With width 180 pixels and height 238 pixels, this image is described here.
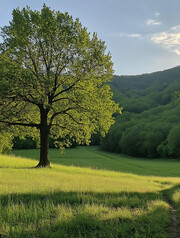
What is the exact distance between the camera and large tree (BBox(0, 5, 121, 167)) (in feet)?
65.1

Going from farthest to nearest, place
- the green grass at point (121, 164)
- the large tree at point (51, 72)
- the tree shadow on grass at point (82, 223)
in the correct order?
the green grass at point (121, 164) → the large tree at point (51, 72) → the tree shadow on grass at point (82, 223)

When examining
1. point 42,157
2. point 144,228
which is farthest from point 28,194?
point 42,157

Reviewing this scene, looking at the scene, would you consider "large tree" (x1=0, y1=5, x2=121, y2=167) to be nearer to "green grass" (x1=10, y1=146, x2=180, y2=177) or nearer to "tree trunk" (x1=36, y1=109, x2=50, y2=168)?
"tree trunk" (x1=36, y1=109, x2=50, y2=168)

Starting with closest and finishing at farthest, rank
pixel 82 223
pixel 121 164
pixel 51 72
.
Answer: pixel 82 223 < pixel 51 72 < pixel 121 164

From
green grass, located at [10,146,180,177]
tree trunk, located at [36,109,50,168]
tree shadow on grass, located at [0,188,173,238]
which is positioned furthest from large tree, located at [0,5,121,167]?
tree shadow on grass, located at [0,188,173,238]

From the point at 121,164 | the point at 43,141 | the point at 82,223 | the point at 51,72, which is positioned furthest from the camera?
the point at 121,164

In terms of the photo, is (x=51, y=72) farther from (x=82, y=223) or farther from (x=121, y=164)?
(x=121, y=164)

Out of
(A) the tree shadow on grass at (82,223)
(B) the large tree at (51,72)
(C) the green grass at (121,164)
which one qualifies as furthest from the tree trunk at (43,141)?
(A) the tree shadow on grass at (82,223)

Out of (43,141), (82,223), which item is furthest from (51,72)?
(82,223)

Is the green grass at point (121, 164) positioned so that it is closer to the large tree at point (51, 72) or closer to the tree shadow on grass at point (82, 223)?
the large tree at point (51, 72)

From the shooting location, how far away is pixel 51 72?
19.8 m

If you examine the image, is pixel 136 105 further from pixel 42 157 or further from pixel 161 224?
pixel 161 224

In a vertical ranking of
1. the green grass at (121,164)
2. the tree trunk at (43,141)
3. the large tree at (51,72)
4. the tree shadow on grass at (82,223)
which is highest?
the large tree at (51,72)

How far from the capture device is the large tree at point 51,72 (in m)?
19.8
